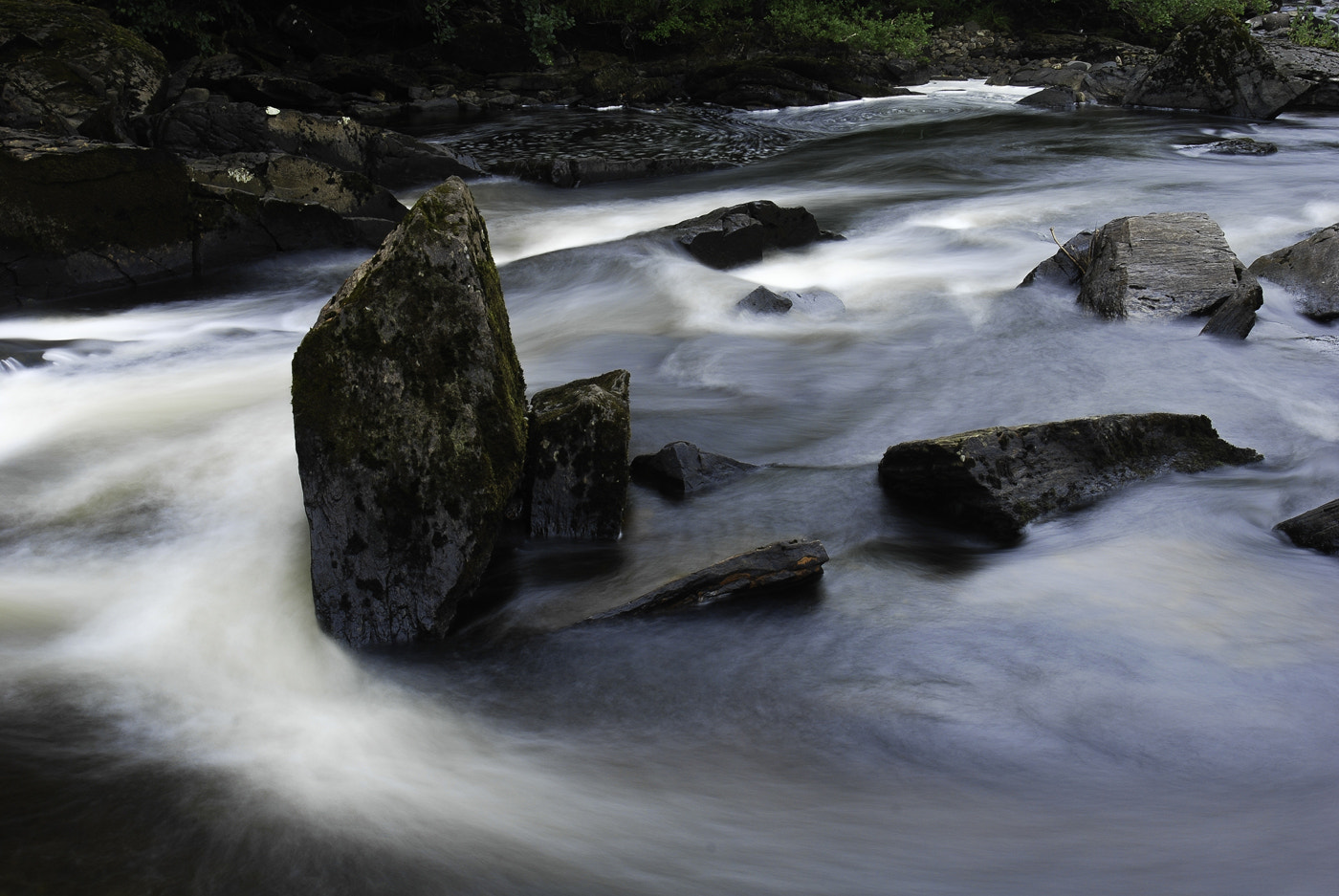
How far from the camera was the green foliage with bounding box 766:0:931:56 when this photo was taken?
23359 millimetres

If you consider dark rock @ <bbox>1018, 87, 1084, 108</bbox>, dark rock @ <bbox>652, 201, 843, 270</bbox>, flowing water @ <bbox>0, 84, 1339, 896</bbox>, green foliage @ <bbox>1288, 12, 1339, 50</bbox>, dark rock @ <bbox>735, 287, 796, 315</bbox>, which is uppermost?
green foliage @ <bbox>1288, 12, 1339, 50</bbox>

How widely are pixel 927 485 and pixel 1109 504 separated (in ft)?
2.61

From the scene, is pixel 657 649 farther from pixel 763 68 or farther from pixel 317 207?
pixel 763 68

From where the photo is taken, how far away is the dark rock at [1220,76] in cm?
1559

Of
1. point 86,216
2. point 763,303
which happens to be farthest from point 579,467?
point 86,216

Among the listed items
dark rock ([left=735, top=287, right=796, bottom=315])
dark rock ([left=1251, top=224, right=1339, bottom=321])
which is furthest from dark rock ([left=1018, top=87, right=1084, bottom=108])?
dark rock ([left=735, top=287, right=796, bottom=315])

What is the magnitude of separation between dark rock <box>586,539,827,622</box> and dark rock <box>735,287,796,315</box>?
3.83m

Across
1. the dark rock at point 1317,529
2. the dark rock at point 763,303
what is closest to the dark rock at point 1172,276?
the dark rock at point 763,303

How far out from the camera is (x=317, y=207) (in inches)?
338

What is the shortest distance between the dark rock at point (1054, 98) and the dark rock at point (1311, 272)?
11.8 m

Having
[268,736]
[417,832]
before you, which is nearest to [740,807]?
[417,832]

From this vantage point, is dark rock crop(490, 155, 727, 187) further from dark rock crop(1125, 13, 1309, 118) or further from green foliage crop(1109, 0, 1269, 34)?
green foliage crop(1109, 0, 1269, 34)

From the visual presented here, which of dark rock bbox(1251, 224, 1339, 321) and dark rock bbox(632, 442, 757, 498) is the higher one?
dark rock bbox(1251, 224, 1339, 321)

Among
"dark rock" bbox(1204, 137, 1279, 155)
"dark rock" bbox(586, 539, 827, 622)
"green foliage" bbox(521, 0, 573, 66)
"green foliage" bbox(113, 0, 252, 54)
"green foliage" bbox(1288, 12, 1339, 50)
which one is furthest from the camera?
"green foliage" bbox(521, 0, 573, 66)
